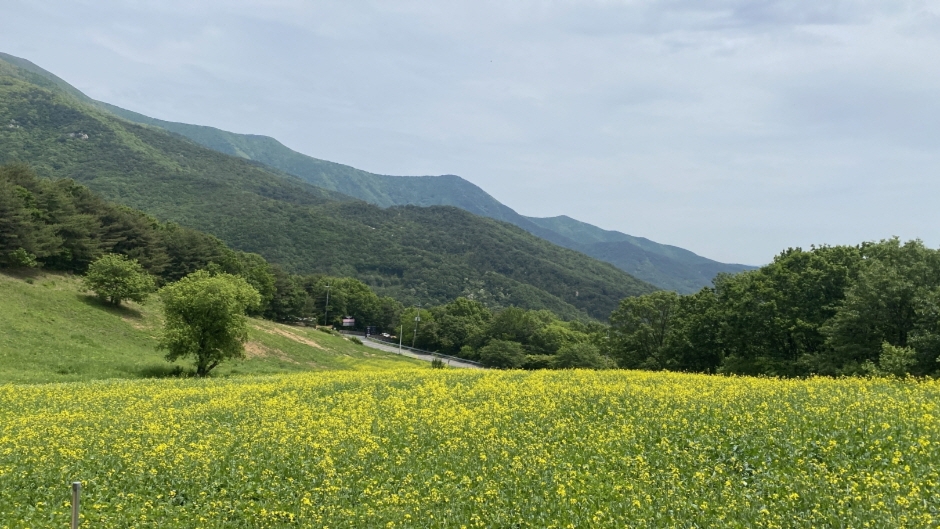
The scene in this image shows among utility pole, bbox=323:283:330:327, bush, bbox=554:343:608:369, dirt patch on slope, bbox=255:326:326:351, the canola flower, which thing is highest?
the canola flower

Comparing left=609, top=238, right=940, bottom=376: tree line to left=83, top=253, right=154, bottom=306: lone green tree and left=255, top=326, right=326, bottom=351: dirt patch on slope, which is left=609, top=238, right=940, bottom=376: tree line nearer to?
left=255, top=326, right=326, bottom=351: dirt patch on slope

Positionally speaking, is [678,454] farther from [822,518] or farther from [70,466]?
[70,466]

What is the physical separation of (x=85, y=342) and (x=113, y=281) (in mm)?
13359

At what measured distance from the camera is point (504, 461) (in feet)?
41.5

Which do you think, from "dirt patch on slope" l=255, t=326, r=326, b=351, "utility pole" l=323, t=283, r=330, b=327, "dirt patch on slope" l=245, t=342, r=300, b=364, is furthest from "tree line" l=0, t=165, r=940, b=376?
"utility pole" l=323, t=283, r=330, b=327

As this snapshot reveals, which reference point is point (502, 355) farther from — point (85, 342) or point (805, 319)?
point (85, 342)

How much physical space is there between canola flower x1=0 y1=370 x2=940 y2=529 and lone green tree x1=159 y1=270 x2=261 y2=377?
851 inches

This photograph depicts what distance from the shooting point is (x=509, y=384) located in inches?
915

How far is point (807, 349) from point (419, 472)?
42582 mm

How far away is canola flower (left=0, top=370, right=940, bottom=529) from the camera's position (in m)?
9.76

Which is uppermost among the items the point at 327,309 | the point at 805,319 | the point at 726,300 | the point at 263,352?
the point at 726,300

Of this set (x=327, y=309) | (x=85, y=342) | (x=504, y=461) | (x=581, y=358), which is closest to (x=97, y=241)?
(x=85, y=342)

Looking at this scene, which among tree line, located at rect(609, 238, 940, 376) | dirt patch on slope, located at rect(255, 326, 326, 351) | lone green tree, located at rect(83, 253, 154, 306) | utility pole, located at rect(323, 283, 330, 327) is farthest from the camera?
utility pole, located at rect(323, 283, 330, 327)

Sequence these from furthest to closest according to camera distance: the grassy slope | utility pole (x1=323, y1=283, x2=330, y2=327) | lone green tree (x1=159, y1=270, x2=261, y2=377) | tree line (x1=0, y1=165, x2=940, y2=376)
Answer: utility pole (x1=323, y1=283, x2=330, y2=327), lone green tree (x1=159, y1=270, x2=261, y2=377), the grassy slope, tree line (x1=0, y1=165, x2=940, y2=376)
